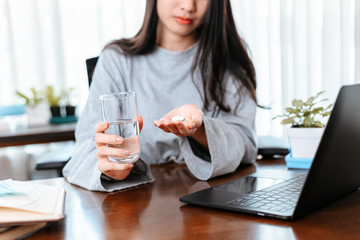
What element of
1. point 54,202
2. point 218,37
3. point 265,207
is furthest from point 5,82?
point 265,207

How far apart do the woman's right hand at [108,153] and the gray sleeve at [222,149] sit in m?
0.17

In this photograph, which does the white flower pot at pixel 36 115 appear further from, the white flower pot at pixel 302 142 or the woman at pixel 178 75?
the white flower pot at pixel 302 142

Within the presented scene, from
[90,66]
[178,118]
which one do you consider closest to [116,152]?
[178,118]

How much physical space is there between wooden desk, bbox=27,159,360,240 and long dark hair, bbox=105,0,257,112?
66cm

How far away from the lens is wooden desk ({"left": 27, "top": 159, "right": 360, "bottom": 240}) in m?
0.64

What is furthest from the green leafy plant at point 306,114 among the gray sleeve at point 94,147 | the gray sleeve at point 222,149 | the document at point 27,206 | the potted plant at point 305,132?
the document at point 27,206

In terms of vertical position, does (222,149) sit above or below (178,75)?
below

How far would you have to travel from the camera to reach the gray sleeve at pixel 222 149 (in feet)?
3.49

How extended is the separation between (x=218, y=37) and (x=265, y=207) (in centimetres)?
92

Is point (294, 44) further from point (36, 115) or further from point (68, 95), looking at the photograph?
point (36, 115)

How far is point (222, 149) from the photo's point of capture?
1111mm

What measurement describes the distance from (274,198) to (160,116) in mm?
730

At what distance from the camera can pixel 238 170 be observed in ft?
3.84

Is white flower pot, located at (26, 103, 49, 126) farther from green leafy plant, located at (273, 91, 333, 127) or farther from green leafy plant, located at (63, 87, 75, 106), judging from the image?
green leafy plant, located at (273, 91, 333, 127)
